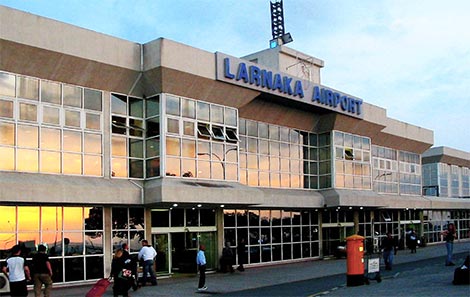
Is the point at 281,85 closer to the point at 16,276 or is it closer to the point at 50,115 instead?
the point at 50,115

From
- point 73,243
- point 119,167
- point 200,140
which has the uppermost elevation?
point 200,140

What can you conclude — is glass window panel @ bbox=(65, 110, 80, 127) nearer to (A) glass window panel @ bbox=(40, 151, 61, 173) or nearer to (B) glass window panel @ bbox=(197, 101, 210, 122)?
(A) glass window panel @ bbox=(40, 151, 61, 173)

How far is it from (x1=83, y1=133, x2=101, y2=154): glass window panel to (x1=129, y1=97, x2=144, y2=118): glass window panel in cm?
194

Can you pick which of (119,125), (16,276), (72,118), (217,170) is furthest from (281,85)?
(16,276)

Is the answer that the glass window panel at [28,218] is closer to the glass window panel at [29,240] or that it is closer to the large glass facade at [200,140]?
the glass window panel at [29,240]

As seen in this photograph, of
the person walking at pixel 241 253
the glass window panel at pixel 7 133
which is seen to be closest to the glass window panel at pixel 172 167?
the person walking at pixel 241 253

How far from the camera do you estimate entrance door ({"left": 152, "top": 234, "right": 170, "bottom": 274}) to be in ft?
81.8

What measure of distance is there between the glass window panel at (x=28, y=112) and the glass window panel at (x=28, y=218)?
3.01 m

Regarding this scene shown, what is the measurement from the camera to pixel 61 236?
21.6 meters

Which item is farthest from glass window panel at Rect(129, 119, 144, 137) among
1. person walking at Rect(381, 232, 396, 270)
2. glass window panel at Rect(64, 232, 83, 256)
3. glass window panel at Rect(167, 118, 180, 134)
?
person walking at Rect(381, 232, 396, 270)

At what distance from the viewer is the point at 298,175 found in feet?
109

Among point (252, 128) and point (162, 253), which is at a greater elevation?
point (252, 128)

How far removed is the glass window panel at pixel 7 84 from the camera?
20047mm

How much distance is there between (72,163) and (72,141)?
0.79 metres
